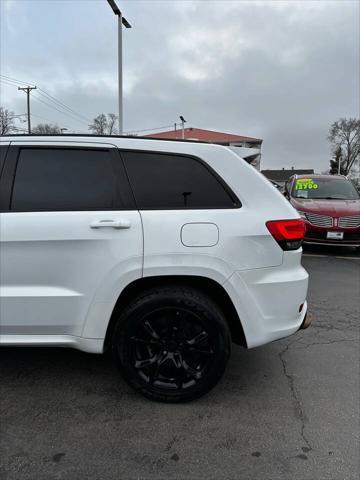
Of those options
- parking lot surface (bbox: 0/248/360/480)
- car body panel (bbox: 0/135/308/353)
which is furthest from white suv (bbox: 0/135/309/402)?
parking lot surface (bbox: 0/248/360/480)

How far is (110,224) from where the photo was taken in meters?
2.52

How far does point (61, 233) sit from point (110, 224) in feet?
1.05

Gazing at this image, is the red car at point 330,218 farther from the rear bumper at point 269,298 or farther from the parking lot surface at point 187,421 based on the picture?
the rear bumper at point 269,298

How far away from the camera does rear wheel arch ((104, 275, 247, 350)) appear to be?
2633mm

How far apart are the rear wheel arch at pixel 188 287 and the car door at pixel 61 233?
0.16 m

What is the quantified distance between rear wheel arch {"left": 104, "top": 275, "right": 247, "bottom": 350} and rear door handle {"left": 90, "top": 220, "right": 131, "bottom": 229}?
375mm

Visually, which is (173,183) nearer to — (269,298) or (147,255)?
(147,255)

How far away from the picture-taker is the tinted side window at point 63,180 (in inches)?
103

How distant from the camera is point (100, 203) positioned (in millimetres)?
2609

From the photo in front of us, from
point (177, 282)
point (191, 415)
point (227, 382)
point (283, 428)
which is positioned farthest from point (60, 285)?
point (283, 428)

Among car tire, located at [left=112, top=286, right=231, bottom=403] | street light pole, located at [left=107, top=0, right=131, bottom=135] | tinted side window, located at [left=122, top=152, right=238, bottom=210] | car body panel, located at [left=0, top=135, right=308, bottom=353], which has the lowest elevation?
car tire, located at [left=112, top=286, right=231, bottom=403]

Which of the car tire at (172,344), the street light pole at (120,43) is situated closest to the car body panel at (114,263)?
the car tire at (172,344)

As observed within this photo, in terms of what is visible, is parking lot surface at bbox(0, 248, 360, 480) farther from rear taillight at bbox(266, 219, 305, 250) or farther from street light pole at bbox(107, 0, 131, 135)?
street light pole at bbox(107, 0, 131, 135)

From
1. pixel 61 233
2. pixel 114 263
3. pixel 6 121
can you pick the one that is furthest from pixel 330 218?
pixel 6 121
